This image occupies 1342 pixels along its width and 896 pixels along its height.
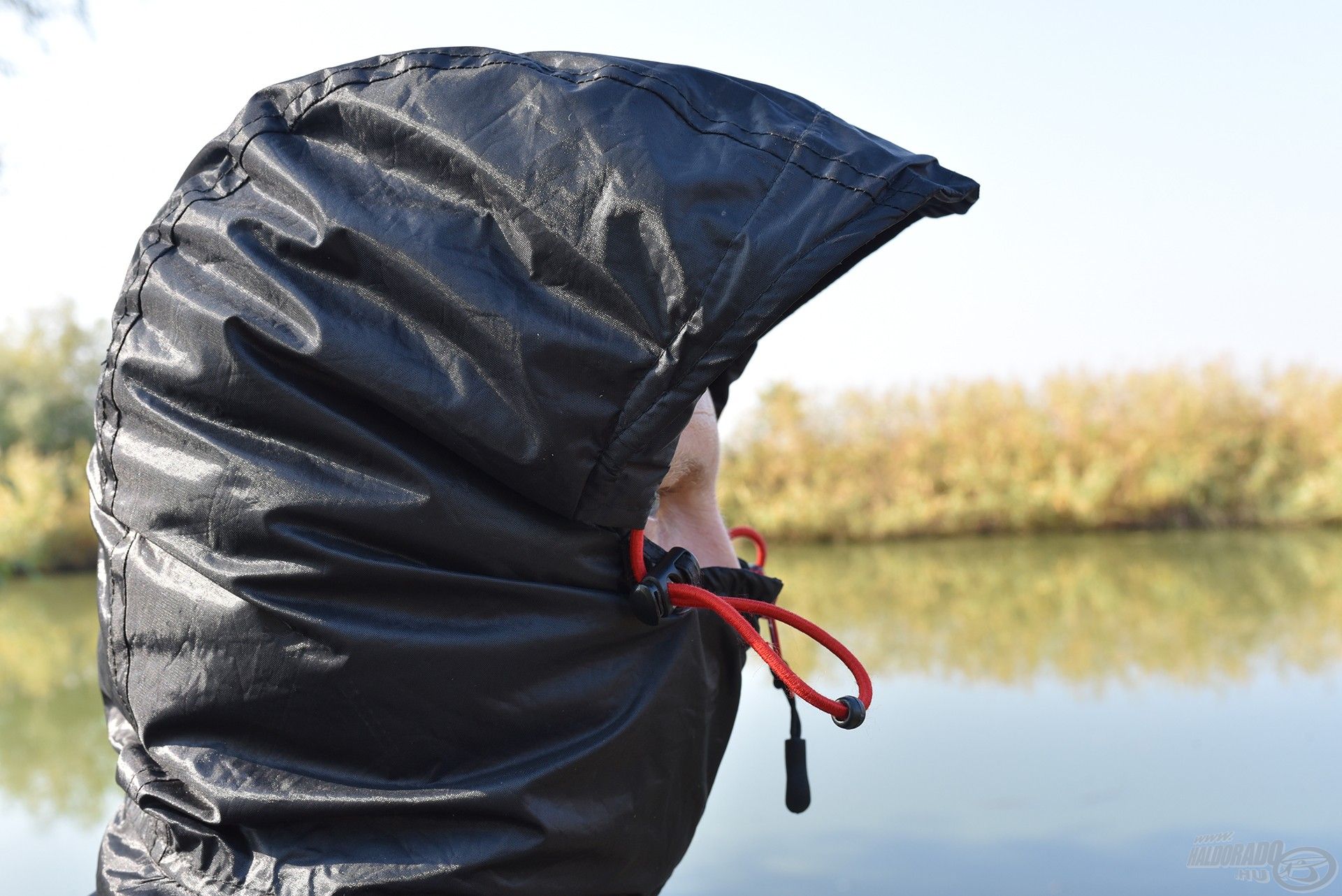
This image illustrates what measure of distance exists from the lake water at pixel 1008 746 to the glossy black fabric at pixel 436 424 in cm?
142

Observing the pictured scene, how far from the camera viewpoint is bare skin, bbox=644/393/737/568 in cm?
113

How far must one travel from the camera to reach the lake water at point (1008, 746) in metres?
3.18

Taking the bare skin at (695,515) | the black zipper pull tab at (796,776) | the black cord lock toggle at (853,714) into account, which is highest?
the bare skin at (695,515)

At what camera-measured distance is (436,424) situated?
790 mm

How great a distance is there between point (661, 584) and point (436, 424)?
0.75 ft

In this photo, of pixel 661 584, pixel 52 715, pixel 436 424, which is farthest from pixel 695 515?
pixel 52 715

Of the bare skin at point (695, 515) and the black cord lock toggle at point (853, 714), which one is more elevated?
the bare skin at point (695, 515)

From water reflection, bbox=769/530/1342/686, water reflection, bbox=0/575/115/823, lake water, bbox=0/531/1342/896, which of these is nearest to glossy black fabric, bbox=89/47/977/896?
lake water, bbox=0/531/1342/896

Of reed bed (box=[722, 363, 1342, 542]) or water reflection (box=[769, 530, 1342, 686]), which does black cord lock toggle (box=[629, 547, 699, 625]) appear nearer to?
water reflection (box=[769, 530, 1342, 686])

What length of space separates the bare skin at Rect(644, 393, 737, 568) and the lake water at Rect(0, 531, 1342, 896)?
3.58 feet

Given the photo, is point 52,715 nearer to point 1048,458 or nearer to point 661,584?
point 661,584

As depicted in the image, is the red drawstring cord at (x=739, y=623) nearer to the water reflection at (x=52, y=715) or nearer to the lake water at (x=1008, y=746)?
the lake water at (x=1008, y=746)

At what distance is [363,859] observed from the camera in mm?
803

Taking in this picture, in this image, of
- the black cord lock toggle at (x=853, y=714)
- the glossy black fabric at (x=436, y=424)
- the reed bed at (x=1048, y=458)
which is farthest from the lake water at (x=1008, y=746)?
the reed bed at (x=1048, y=458)
